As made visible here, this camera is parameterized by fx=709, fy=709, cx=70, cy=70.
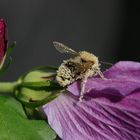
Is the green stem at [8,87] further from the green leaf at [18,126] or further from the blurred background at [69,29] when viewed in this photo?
the blurred background at [69,29]

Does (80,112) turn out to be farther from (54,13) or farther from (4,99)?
(54,13)

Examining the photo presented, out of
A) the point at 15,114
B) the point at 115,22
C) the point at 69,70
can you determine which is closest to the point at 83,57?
the point at 69,70

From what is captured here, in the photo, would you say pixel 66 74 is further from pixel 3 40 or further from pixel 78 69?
pixel 3 40

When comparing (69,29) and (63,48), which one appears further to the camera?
(69,29)

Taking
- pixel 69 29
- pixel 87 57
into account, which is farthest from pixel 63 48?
pixel 69 29

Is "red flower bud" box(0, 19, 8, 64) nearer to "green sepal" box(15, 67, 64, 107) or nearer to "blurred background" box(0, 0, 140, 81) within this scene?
"green sepal" box(15, 67, 64, 107)

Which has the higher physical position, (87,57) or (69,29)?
(87,57)

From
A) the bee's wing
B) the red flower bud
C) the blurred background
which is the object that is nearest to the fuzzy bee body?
the bee's wing

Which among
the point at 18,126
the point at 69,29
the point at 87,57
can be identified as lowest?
the point at 69,29
